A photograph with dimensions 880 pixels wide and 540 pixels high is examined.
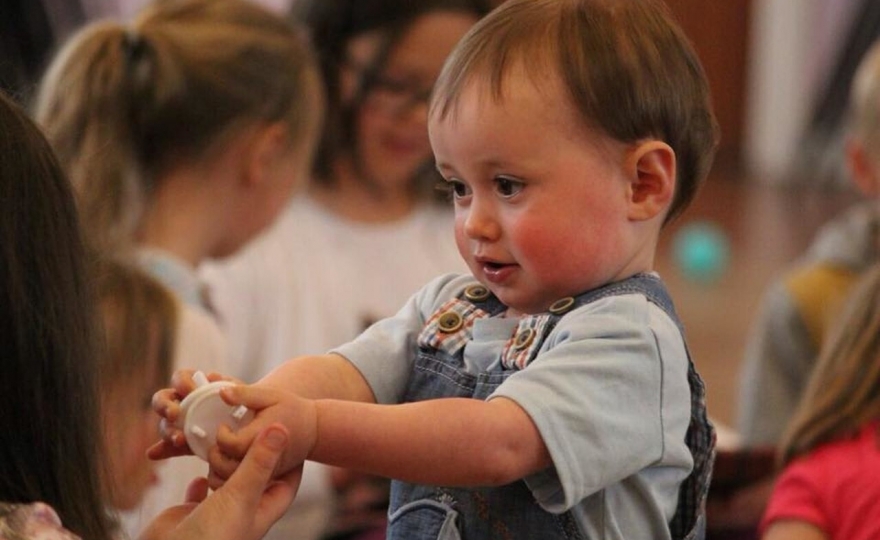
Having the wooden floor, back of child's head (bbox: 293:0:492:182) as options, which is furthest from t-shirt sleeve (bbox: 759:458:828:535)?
the wooden floor

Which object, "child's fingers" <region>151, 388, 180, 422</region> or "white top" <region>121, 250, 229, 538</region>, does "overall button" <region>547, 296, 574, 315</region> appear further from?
"white top" <region>121, 250, 229, 538</region>

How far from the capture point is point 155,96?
191 cm

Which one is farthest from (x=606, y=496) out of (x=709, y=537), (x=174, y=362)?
(x=709, y=537)

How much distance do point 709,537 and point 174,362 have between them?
2.47 ft

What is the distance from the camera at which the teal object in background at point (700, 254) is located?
5.10 metres

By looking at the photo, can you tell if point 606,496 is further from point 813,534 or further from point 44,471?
point 813,534

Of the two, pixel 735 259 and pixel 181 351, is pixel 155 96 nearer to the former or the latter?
pixel 181 351

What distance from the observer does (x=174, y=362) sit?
1.75 m

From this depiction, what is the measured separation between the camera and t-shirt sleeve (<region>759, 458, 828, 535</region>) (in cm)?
155

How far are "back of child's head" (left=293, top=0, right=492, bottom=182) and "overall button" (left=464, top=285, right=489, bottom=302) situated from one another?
1.28 metres

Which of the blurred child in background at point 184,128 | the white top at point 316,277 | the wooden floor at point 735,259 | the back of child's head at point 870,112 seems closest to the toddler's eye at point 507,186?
the blurred child in background at point 184,128

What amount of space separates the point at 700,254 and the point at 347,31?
293 centimetres

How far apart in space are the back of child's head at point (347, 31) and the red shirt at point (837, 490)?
0.98 metres

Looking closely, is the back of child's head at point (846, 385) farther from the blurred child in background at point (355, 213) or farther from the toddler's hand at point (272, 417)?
the toddler's hand at point (272, 417)
